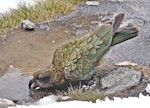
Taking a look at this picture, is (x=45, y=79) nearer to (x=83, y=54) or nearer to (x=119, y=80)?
(x=83, y=54)

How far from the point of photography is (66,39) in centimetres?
693

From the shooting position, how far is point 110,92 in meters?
4.87

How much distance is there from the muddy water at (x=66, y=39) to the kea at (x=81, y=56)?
1.97 feet

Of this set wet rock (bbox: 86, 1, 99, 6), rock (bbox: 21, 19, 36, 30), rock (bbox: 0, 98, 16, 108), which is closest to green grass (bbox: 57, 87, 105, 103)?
rock (bbox: 0, 98, 16, 108)

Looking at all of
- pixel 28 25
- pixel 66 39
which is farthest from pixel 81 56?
pixel 28 25

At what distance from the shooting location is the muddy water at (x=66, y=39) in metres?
6.04

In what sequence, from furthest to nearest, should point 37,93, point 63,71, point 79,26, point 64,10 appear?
1. point 64,10
2. point 79,26
3. point 37,93
4. point 63,71

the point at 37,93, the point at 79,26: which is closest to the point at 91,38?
the point at 37,93

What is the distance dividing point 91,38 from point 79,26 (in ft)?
8.47

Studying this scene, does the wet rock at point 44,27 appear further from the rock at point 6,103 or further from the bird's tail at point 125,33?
the rock at point 6,103

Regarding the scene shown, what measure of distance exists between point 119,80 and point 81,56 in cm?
55

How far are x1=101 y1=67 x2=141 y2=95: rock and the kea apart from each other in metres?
0.25

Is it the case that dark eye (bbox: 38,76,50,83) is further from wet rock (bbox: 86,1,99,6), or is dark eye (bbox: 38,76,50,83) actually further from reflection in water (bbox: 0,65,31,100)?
wet rock (bbox: 86,1,99,6)

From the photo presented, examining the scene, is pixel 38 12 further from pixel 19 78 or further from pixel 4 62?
pixel 19 78
